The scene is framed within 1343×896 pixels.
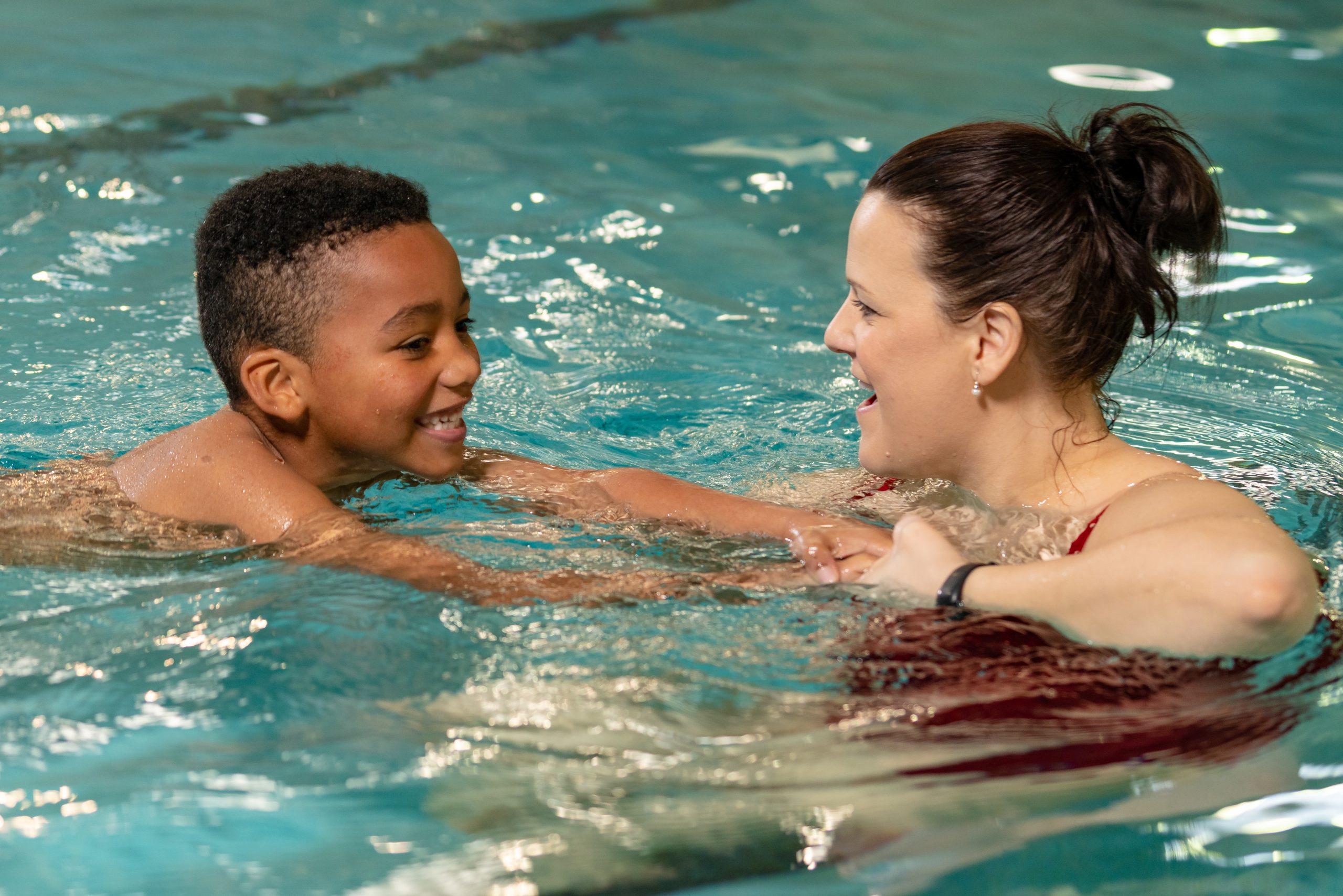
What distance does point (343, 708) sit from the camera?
2.36 meters

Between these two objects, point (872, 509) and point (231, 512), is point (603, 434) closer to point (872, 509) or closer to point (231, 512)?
point (872, 509)

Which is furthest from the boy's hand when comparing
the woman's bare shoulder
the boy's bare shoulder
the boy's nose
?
the boy's bare shoulder

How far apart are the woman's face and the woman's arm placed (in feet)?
1.37

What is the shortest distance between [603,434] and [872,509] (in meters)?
1.12

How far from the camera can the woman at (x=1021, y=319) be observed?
2551 mm

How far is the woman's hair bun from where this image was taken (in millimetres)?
2703

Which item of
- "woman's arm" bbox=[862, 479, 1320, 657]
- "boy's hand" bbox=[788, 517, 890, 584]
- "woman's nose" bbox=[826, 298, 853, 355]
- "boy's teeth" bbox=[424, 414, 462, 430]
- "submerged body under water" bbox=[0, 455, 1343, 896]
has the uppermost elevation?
"woman's nose" bbox=[826, 298, 853, 355]

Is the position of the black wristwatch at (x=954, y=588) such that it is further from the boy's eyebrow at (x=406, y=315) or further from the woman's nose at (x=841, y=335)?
the boy's eyebrow at (x=406, y=315)

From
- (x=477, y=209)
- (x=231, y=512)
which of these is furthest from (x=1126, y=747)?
(x=477, y=209)

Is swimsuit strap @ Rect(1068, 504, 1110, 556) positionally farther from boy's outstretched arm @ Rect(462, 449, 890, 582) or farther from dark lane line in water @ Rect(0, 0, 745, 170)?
dark lane line in water @ Rect(0, 0, 745, 170)

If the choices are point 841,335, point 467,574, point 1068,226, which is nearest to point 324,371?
point 467,574

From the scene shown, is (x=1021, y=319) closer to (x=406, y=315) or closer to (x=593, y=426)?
(x=406, y=315)

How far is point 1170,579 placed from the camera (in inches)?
88.4

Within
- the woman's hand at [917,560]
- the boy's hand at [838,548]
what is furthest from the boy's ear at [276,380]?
the woman's hand at [917,560]
